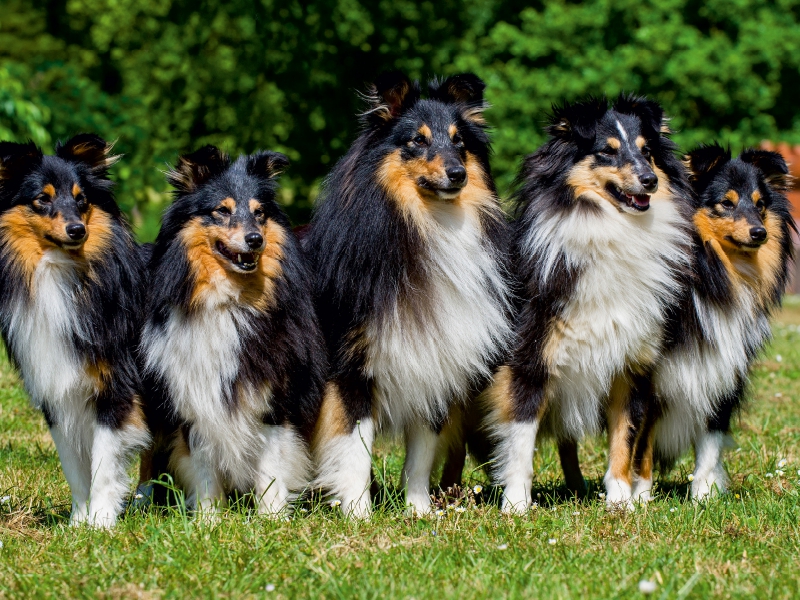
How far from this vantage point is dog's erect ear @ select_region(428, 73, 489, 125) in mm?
5043

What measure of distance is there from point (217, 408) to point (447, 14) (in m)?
14.5

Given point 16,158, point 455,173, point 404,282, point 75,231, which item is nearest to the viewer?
point 75,231

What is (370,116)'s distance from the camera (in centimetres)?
496

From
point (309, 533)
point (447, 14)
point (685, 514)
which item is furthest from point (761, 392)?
point (447, 14)

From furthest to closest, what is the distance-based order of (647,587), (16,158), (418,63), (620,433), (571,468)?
(418,63) < (571,468) < (620,433) < (16,158) < (647,587)

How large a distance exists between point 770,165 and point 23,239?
13.4 ft

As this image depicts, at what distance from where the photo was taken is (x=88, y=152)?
470 centimetres

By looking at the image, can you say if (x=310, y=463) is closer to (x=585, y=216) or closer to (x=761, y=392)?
(x=585, y=216)

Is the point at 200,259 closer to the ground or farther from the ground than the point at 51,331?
farther from the ground

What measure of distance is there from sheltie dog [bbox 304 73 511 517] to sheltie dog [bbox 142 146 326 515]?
18cm

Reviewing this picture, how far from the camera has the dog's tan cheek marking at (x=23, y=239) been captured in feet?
14.4

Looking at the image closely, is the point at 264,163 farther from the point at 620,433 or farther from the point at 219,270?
the point at 620,433

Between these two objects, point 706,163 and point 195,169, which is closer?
point 195,169

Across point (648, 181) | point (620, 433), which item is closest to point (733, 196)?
point (648, 181)
